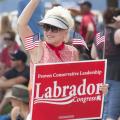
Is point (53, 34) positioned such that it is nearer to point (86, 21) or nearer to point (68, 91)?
point (68, 91)

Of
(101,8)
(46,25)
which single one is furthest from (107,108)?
(101,8)

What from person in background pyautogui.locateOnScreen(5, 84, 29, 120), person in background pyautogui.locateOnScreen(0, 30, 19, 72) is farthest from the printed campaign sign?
person in background pyautogui.locateOnScreen(0, 30, 19, 72)

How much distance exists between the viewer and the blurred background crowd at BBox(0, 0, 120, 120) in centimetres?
725

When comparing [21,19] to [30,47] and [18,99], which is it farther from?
[18,99]

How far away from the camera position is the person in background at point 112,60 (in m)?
7.88

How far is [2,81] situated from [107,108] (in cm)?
227

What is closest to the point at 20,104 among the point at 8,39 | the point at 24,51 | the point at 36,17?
the point at 36,17

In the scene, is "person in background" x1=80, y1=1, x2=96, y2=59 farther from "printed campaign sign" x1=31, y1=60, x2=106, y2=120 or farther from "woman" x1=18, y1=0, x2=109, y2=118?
"printed campaign sign" x1=31, y1=60, x2=106, y2=120

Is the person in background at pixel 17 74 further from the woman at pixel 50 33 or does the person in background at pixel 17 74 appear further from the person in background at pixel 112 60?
the woman at pixel 50 33

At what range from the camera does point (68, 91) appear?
5297 mm

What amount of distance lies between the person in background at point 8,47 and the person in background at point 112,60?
371 centimetres

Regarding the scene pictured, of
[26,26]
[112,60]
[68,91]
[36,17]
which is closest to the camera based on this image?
[68,91]

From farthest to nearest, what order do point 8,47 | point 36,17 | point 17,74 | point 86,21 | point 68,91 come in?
point 86,21, point 8,47, point 17,74, point 36,17, point 68,91

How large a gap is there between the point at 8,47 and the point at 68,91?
22.9ft
